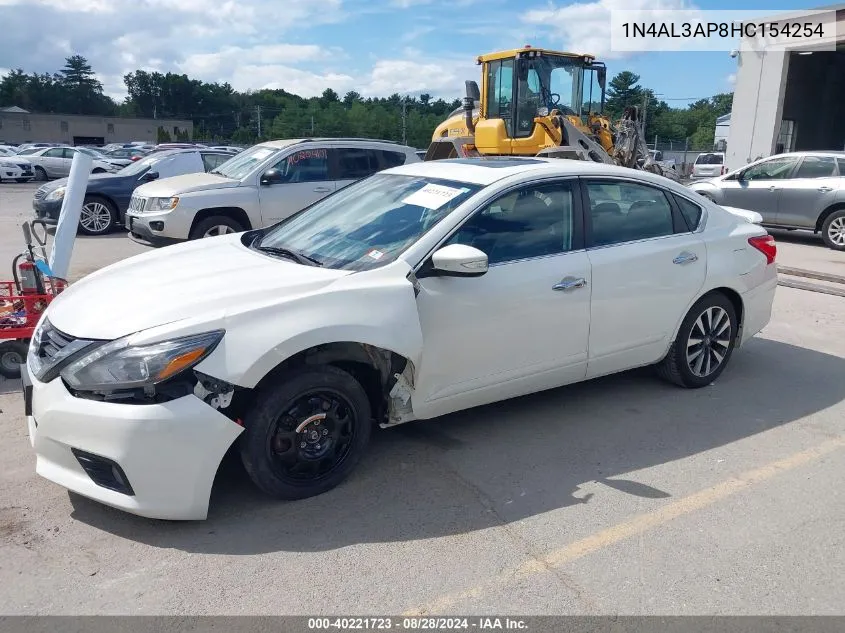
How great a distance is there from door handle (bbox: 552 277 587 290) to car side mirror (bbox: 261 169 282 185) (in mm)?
6635

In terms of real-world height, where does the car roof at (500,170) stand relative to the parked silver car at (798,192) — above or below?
above

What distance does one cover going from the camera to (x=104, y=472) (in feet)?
10.1

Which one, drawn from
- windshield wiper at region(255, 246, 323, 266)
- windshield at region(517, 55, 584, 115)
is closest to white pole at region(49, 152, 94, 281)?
windshield wiper at region(255, 246, 323, 266)

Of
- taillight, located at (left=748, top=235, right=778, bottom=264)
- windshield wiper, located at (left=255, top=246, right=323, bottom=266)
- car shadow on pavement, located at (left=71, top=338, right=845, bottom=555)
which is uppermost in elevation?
windshield wiper, located at (left=255, top=246, right=323, bottom=266)

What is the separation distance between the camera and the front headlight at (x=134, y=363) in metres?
2.98

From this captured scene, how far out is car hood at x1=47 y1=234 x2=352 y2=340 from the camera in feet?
10.5

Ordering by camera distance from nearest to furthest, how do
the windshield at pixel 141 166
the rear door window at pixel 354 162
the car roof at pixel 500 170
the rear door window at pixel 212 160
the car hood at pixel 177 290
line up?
the car hood at pixel 177 290, the car roof at pixel 500 170, the rear door window at pixel 354 162, the windshield at pixel 141 166, the rear door window at pixel 212 160

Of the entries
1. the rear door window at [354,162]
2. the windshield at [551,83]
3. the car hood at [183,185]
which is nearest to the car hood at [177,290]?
the car hood at [183,185]

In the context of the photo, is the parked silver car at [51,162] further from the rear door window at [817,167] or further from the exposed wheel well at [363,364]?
the exposed wheel well at [363,364]

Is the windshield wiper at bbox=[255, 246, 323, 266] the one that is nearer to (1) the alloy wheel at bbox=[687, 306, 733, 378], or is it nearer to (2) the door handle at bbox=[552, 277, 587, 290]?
(2) the door handle at bbox=[552, 277, 587, 290]

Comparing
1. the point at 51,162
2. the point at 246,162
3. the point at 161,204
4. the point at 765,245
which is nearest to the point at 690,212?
the point at 765,245

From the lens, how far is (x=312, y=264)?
384 centimetres

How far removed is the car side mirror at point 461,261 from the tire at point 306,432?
754 millimetres

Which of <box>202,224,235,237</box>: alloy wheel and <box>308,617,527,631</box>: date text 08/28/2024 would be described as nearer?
<box>308,617,527,631</box>: date text 08/28/2024
